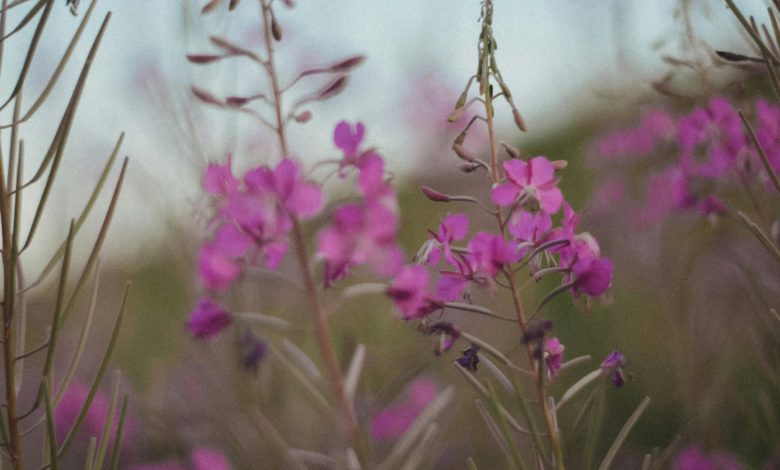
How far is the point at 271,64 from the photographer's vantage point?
1.06 metres

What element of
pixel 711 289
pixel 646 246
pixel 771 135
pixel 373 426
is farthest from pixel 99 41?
pixel 711 289

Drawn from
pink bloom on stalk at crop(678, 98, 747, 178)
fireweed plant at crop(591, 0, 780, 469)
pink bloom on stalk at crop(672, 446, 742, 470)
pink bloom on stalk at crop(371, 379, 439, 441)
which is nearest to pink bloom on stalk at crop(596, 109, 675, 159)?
fireweed plant at crop(591, 0, 780, 469)

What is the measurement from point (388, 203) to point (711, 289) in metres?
3.06

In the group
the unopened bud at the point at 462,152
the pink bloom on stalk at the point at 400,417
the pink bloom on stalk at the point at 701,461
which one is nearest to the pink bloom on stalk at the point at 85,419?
the pink bloom on stalk at the point at 400,417

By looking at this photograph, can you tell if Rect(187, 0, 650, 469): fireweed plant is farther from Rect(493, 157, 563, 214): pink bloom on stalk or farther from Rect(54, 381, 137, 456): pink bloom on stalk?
Rect(54, 381, 137, 456): pink bloom on stalk

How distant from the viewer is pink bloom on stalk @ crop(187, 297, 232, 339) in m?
0.98

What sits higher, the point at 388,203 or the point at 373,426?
the point at 388,203

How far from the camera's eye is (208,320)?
38.7 inches

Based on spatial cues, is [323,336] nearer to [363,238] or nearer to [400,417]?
[363,238]

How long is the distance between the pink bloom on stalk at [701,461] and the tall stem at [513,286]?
3.63 feet

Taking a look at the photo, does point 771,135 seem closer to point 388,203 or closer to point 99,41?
point 388,203

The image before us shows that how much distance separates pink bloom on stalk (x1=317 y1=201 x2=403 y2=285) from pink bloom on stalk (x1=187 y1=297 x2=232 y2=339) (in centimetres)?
14

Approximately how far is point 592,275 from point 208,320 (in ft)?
1.64

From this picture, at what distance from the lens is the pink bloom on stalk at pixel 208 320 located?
3.23 ft
